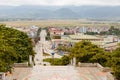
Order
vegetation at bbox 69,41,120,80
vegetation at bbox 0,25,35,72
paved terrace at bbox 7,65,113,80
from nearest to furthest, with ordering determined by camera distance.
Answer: vegetation at bbox 0,25,35,72 < paved terrace at bbox 7,65,113,80 < vegetation at bbox 69,41,120,80

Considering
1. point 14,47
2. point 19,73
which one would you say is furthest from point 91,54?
point 19,73

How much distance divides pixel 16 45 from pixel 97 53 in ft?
28.9

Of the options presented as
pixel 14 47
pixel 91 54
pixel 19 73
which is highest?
pixel 14 47

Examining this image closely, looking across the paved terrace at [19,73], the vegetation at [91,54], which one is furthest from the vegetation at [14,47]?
the vegetation at [91,54]

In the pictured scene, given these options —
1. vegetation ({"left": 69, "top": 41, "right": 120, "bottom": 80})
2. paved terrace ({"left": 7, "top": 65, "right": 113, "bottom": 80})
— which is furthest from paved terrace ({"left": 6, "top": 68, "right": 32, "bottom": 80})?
vegetation ({"left": 69, "top": 41, "right": 120, "bottom": 80})

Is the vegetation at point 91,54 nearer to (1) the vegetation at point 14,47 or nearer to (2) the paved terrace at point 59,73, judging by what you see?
(2) the paved terrace at point 59,73

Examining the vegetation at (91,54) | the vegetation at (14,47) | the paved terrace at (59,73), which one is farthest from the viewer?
the vegetation at (91,54)

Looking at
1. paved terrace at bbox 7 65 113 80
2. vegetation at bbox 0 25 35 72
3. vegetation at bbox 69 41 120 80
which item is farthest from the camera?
vegetation at bbox 69 41 120 80

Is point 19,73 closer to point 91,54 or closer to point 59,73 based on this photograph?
point 59,73

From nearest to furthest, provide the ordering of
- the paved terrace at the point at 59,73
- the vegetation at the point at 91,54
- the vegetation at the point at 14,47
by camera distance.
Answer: the vegetation at the point at 14,47, the paved terrace at the point at 59,73, the vegetation at the point at 91,54

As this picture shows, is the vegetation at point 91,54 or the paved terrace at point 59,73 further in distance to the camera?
the vegetation at point 91,54

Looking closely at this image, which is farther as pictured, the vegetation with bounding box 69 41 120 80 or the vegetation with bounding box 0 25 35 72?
the vegetation with bounding box 69 41 120 80

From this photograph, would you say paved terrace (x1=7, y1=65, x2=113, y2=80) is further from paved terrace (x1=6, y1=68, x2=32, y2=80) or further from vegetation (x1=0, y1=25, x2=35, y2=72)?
vegetation (x1=0, y1=25, x2=35, y2=72)

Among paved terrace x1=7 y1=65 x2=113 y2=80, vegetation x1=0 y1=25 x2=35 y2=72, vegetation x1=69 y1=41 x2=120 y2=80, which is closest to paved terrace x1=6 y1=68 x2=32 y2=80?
paved terrace x1=7 y1=65 x2=113 y2=80
